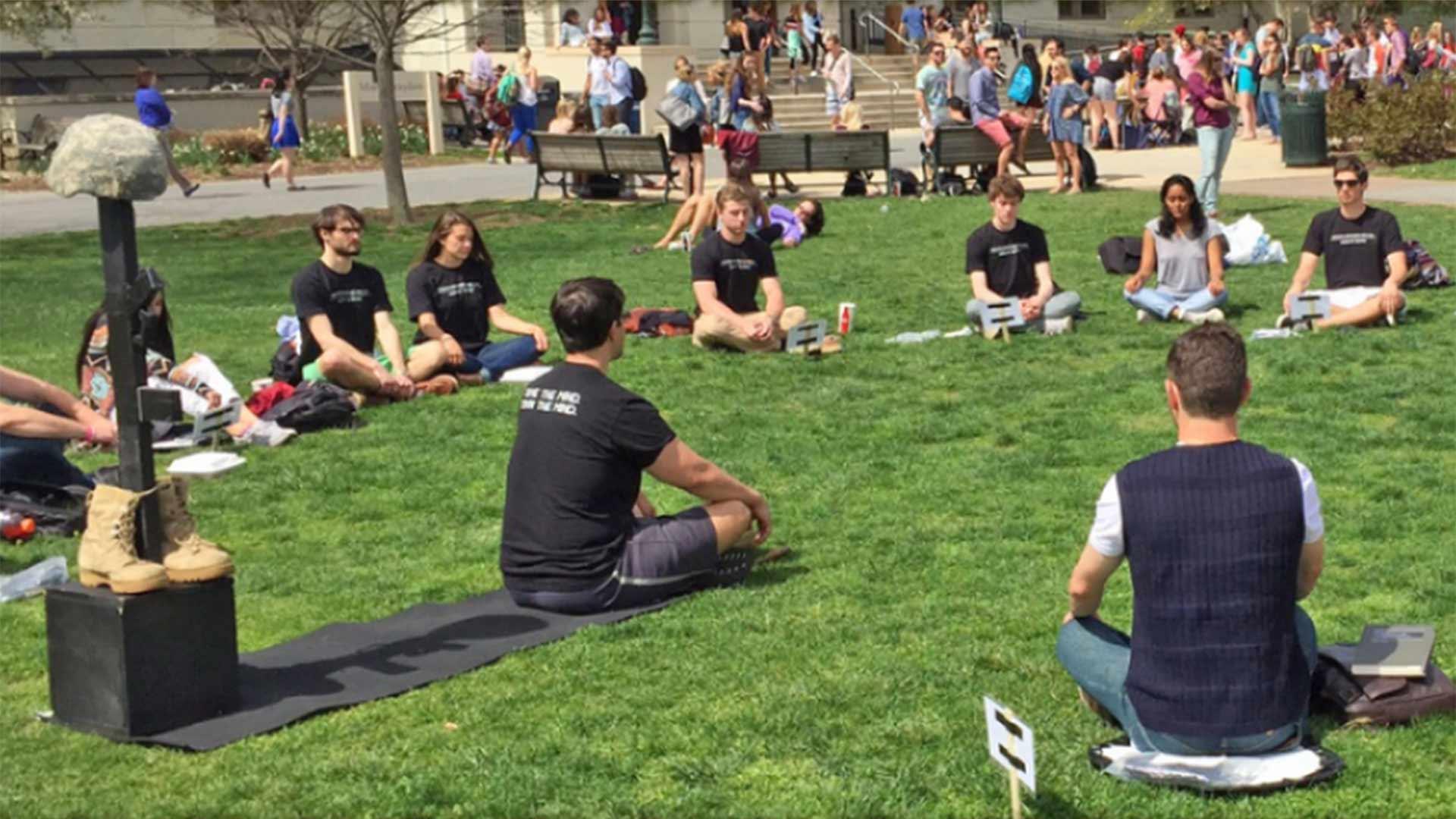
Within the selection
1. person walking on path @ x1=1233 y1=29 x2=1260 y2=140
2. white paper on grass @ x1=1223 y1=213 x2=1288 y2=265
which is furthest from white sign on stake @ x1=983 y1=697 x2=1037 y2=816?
person walking on path @ x1=1233 y1=29 x2=1260 y2=140

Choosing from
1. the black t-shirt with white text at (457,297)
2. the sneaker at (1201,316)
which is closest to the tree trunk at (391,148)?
the black t-shirt with white text at (457,297)

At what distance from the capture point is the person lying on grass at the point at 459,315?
1260 cm

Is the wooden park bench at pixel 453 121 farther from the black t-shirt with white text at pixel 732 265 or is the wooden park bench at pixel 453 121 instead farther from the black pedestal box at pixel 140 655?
the black pedestal box at pixel 140 655

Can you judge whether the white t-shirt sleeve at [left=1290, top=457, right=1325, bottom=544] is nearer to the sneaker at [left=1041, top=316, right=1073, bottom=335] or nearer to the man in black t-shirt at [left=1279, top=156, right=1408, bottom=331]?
the man in black t-shirt at [left=1279, top=156, right=1408, bottom=331]

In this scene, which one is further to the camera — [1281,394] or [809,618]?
[1281,394]

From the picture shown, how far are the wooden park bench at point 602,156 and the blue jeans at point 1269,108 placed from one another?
11.3 m

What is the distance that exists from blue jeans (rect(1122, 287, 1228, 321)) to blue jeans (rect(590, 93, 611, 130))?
16592 mm

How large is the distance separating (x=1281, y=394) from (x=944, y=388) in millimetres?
2013

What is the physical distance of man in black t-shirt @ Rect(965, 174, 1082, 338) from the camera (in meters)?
13.8

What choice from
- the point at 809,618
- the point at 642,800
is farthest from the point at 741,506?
the point at 642,800

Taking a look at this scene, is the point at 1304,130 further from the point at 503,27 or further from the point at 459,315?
the point at 503,27

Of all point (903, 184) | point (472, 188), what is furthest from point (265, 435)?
point (472, 188)

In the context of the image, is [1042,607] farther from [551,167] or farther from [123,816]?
[551,167]

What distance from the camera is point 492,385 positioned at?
12742 mm
